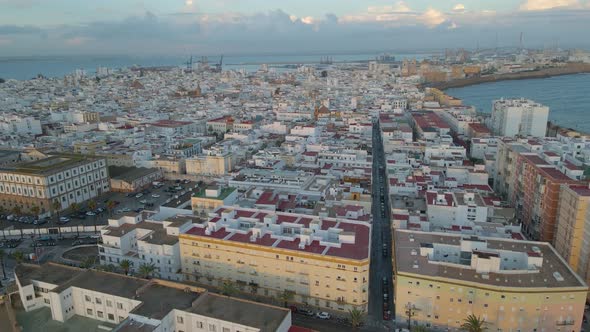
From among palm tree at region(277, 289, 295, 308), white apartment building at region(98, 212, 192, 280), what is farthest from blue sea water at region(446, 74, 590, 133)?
white apartment building at region(98, 212, 192, 280)

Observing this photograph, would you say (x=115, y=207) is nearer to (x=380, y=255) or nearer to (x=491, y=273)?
(x=380, y=255)

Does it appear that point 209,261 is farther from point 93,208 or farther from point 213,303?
point 93,208

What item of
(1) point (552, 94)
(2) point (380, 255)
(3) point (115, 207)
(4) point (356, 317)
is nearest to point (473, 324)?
(4) point (356, 317)

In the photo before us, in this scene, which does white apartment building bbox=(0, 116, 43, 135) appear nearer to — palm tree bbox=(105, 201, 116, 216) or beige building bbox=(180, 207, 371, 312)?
palm tree bbox=(105, 201, 116, 216)

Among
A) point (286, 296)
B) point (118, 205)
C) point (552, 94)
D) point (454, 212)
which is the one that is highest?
point (454, 212)

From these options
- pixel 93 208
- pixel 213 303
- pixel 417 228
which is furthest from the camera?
pixel 93 208

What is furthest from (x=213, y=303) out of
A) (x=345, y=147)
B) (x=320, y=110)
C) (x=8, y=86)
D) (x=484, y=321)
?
(x=8, y=86)

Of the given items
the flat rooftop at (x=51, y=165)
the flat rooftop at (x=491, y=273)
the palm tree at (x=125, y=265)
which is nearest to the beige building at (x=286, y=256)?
the flat rooftop at (x=491, y=273)
